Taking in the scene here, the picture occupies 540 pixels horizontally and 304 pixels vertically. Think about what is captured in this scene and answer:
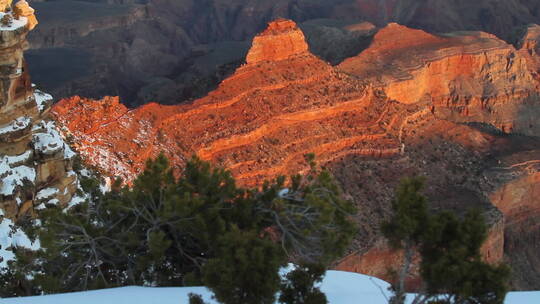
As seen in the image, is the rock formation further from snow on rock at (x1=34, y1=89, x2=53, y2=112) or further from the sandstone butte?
the sandstone butte

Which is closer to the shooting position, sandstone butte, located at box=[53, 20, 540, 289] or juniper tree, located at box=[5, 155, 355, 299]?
juniper tree, located at box=[5, 155, 355, 299]

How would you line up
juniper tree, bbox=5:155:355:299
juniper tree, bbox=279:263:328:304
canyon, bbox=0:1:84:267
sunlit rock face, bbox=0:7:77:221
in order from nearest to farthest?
juniper tree, bbox=279:263:328:304 → juniper tree, bbox=5:155:355:299 → canyon, bbox=0:1:84:267 → sunlit rock face, bbox=0:7:77:221

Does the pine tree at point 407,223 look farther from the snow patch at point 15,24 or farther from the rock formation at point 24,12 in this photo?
the rock formation at point 24,12

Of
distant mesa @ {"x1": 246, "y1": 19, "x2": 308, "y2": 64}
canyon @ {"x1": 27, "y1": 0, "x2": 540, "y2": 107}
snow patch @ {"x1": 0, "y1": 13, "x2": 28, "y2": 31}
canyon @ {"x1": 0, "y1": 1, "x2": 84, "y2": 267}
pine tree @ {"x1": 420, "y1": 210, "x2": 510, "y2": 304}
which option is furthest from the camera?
canyon @ {"x1": 27, "y1": 0, "x2": 540, "y2": 107}

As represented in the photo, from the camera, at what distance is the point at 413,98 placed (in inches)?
2120

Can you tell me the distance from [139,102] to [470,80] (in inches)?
1104

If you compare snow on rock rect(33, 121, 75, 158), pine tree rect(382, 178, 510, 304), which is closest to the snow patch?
snow on rock rect(33, 121, 75, 158)

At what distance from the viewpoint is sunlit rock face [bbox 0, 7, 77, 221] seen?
65.2 ft

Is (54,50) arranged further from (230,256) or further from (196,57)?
(230,256)

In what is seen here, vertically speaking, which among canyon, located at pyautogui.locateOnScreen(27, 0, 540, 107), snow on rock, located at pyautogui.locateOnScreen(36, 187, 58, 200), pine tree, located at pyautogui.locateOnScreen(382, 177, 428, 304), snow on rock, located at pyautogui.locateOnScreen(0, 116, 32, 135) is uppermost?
pine tree, located at pyautogui.locateOnScreen(382, 177, 428, 304)

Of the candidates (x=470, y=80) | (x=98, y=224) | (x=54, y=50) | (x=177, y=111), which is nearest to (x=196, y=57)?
(x=54, y=50)

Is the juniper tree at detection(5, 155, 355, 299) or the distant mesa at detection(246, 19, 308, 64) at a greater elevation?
the juniper tree at detection(5, 155, 355, 299)

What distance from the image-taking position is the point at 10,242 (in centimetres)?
1936

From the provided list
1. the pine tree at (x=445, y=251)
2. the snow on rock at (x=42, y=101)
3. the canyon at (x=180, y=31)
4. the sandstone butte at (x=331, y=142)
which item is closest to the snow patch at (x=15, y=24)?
the snow on rock at (x=42, y=101)
